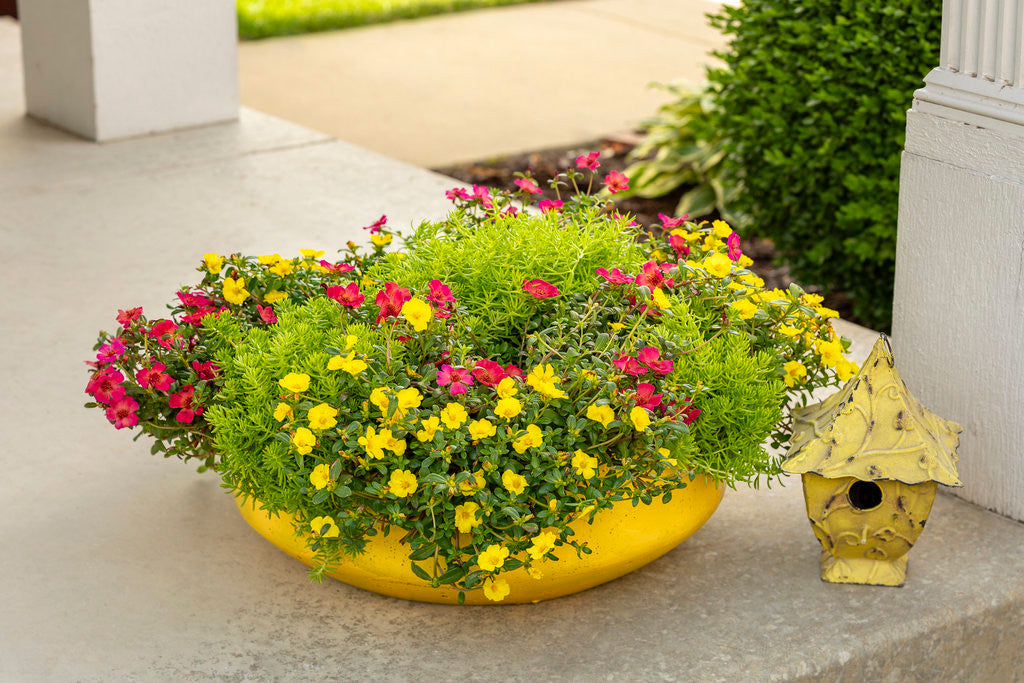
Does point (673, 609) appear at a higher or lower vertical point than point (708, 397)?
lower

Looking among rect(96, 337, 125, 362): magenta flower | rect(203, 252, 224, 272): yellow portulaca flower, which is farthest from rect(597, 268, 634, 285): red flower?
rect(96, 337, 125, 362): magenta flower

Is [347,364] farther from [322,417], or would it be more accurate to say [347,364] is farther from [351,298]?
[351,298]

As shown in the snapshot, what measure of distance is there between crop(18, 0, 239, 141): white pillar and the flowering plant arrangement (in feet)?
9.59

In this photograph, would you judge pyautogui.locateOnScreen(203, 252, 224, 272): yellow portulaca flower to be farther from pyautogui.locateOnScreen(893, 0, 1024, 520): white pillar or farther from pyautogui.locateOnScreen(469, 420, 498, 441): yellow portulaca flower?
pyautogui.locateOnScreen(893, 0, 1024, 520): white pillar

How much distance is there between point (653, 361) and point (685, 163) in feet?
11.9

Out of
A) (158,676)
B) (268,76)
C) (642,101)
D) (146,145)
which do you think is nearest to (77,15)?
(146,145)

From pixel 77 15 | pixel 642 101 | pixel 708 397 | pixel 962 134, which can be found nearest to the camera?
pixel 708 397

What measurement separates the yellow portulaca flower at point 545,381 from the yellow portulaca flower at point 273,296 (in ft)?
2.22

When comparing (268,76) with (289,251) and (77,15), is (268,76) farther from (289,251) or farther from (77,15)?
(289,251)

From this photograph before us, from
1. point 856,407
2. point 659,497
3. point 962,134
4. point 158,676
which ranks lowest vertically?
point 158,676

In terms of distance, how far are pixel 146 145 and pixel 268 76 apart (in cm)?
248

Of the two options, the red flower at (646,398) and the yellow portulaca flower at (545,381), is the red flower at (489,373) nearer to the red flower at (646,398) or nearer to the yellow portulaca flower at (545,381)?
the yellow portulaca flower at (545,381)

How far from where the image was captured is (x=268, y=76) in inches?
298

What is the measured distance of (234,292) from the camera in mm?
2484
